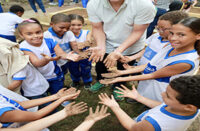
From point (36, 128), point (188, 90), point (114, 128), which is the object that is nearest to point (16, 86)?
point (36, 128)

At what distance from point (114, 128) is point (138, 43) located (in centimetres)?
137

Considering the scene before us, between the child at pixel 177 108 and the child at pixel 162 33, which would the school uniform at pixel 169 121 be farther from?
the child at pixel 162 33

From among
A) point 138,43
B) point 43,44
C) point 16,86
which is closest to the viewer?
point 16,86

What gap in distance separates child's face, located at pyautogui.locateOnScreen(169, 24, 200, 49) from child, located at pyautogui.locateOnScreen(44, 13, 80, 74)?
1558 mm

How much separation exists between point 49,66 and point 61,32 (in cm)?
60

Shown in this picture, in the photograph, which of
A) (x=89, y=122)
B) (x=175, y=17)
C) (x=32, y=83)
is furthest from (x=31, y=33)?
(x=175, y=17)

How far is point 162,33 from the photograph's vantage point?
1.73 meters

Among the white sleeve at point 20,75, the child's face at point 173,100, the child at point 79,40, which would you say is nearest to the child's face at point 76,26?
the child at point 79,40

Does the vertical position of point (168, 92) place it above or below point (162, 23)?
below

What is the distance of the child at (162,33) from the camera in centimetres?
162

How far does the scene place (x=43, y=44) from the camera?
6.26 feet

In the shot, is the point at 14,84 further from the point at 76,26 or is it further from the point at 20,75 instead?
the point at 76,26

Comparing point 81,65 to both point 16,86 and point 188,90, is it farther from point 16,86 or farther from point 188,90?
point 188,90

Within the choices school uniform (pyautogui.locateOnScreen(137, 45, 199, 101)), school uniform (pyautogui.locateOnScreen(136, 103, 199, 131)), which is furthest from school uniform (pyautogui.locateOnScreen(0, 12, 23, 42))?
school uniform (pyautogui.locateOnScreen(136, 103, 199, 131))
